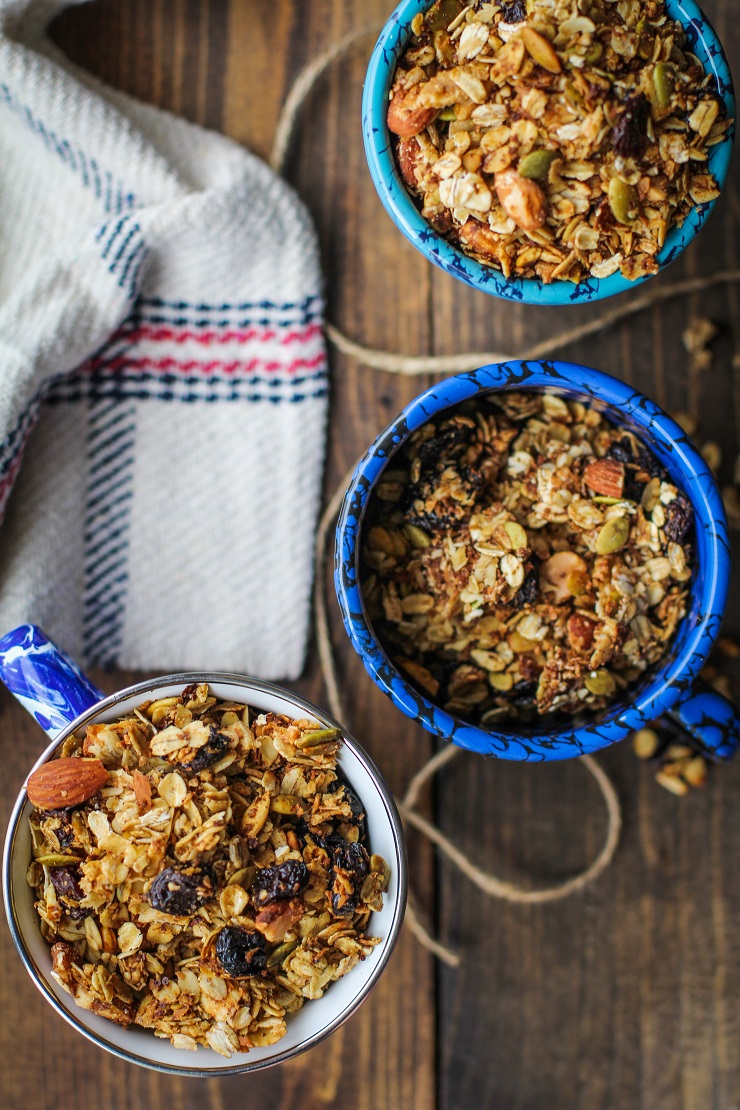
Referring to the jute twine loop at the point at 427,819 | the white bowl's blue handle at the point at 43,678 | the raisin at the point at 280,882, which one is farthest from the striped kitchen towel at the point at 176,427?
the raisin at the point at 280,882

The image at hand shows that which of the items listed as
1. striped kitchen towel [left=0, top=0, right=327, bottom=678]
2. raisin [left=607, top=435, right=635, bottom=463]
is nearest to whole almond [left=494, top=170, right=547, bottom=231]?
raisin [left=607, top=435, right=635, bottom=463]

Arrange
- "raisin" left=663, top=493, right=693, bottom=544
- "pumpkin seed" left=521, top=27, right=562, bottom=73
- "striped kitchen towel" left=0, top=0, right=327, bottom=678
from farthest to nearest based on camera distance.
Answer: "striped kitchen towel" left=0, top=0, right=327, bottom=678 < "raisin" left=663, top=493, right=693, bottom=544 < "pumpkin seed" left=521, top=27, right=562, bottom=73

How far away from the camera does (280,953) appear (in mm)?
721

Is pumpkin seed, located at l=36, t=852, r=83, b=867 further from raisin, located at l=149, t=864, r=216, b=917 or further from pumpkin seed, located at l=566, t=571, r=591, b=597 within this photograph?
pumpkin seed, located at l=566, t=571, r=591, b=597

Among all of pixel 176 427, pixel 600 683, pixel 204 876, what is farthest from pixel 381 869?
pixel 176 427

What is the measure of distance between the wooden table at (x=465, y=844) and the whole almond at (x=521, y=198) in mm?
303

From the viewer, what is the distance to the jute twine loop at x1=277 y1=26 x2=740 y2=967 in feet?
3.18

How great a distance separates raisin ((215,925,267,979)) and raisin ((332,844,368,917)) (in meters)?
0.07

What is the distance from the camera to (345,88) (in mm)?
979

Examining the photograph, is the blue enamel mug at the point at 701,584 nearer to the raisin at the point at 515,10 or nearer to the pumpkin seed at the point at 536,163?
the pumpkin seed at the point at 536,163

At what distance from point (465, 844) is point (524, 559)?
0.39 metres

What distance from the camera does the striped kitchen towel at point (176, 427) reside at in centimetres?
95

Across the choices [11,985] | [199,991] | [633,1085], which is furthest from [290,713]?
[633,1085]

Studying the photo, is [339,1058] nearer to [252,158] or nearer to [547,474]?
[547,474]
